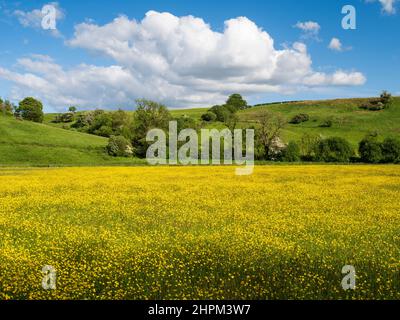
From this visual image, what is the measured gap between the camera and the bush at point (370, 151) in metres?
64.1

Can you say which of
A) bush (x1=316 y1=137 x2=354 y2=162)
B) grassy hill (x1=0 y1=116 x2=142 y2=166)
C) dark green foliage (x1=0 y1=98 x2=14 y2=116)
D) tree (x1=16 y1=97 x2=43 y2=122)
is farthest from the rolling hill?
tree (x1=16 y1=97 x2=43 y2=122)

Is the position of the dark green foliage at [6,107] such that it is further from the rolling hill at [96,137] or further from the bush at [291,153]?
the bush at [291,153]

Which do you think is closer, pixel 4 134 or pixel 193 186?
pixel 193 186

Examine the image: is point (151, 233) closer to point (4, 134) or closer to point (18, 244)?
point (18, 244)

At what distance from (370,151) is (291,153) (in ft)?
41.2

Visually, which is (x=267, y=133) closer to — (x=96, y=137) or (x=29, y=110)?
(x=96, y=137)

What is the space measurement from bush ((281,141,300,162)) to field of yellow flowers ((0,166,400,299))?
43.7 m

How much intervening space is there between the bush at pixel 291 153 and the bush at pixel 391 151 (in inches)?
532

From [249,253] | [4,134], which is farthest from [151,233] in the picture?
[4,134]

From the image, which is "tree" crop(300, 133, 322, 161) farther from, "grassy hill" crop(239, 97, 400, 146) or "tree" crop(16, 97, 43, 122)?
"tree" crop(16, 97, 43, 122)

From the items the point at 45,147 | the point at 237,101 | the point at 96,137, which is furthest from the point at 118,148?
the point at 237,101

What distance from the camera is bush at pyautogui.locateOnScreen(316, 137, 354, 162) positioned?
65.4 m

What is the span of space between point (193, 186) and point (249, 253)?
1646cm
